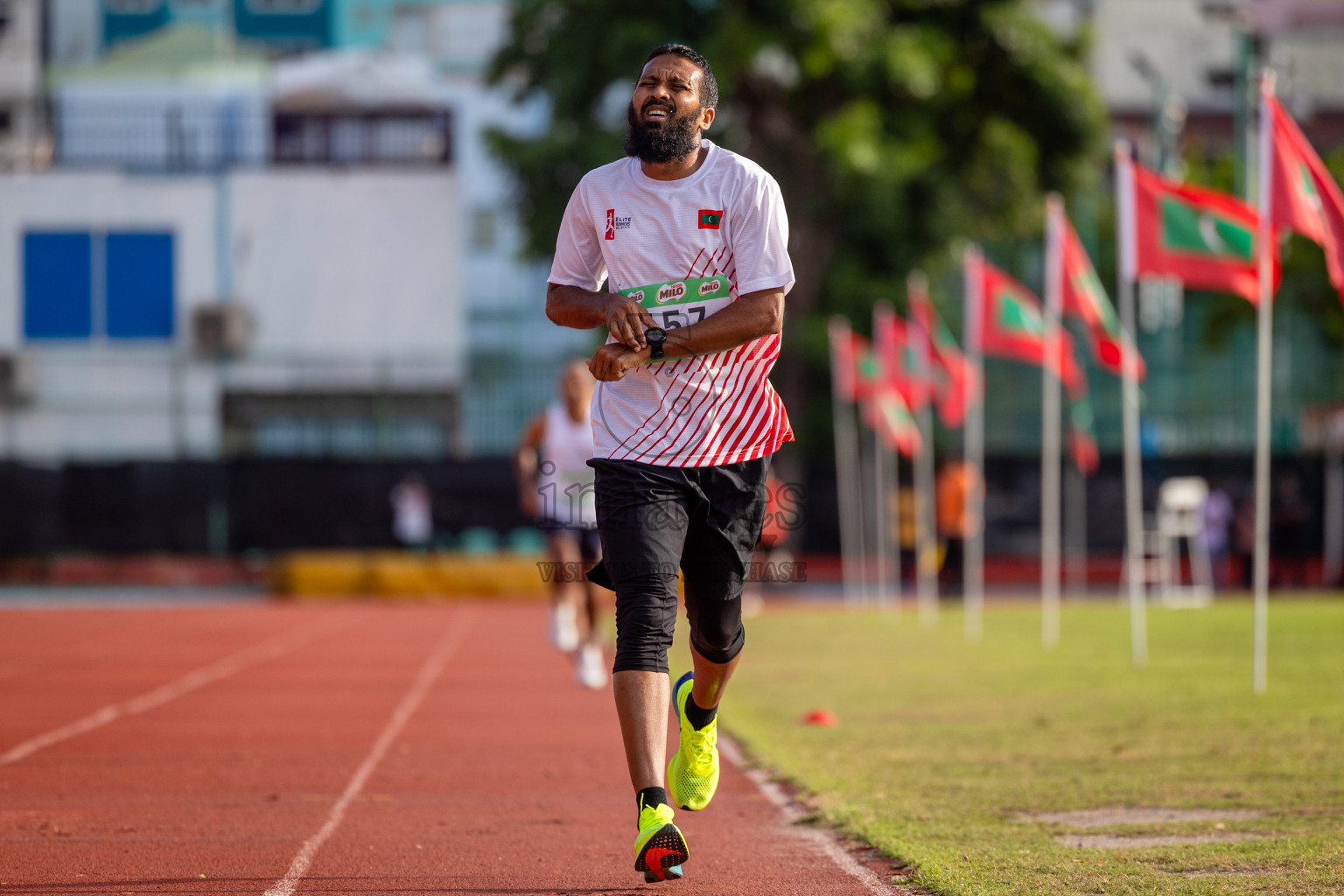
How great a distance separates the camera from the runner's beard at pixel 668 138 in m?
4.89

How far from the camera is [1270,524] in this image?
29781 millimetres

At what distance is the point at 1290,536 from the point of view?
29438 mm

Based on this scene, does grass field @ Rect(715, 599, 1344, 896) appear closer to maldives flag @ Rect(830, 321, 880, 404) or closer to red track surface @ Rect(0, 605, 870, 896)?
red track surface @ Rect(0, 605, 870, 896)

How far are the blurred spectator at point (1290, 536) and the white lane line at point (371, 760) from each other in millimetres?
17085

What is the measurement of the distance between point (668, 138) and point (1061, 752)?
14.0 feet

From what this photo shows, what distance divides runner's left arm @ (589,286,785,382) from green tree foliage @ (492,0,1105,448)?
22020mm

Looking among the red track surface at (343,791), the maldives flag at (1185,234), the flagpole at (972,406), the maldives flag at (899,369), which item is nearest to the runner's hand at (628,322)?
the red track surface at (343,791)

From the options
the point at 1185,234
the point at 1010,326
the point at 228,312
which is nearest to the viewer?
the point at 1185,234

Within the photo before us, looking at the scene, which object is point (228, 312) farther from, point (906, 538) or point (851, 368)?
point (851, 368)

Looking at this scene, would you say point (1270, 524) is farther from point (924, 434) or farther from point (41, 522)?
point (41, 522)

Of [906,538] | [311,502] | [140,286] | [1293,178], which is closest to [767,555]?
[906,538]

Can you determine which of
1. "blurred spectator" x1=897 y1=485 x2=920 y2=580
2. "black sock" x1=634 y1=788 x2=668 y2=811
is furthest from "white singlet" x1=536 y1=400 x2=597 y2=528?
"blurred spectator" x1=897 y1=485 x2=920 y2=580

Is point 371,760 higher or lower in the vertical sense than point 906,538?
higher

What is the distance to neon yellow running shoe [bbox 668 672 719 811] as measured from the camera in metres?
5.19
